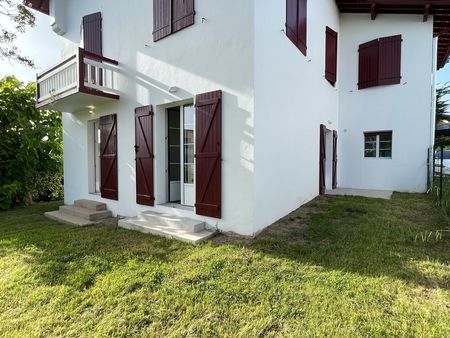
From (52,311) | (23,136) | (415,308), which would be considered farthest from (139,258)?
(23,136)

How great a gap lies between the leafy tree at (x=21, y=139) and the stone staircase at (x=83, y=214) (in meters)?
2.37

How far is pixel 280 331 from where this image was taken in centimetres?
205

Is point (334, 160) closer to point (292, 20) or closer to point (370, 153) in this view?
point (370, 153)

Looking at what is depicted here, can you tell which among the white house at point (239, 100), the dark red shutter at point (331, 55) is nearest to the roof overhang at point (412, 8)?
the white house at point (239, 100)

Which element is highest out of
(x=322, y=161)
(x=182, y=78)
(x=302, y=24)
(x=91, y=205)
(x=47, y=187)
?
(x=302, y=24)

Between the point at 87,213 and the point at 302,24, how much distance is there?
6577 mm

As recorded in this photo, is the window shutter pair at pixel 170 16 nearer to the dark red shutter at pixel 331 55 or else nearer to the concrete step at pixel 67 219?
the concrete step at pixel 67 219

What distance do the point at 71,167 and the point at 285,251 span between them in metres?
6.70

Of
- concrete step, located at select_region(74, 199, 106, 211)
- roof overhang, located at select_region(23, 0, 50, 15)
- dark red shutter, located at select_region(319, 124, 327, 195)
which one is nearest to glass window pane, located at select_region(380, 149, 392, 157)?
dark red shutter, located at select_region(319, 124, 327, 195)

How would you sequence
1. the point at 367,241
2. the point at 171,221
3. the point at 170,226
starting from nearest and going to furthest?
1. the point at 367,241
2. the point at 170,226
3. the point at 171,221

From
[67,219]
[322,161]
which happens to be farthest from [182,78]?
[322,161]

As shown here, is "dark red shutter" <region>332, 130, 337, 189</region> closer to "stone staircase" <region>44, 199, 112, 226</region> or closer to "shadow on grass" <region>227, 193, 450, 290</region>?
"shadow on grass" <region>227, 193, 450, 290</region>

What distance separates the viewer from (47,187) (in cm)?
914

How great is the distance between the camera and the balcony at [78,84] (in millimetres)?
5258
